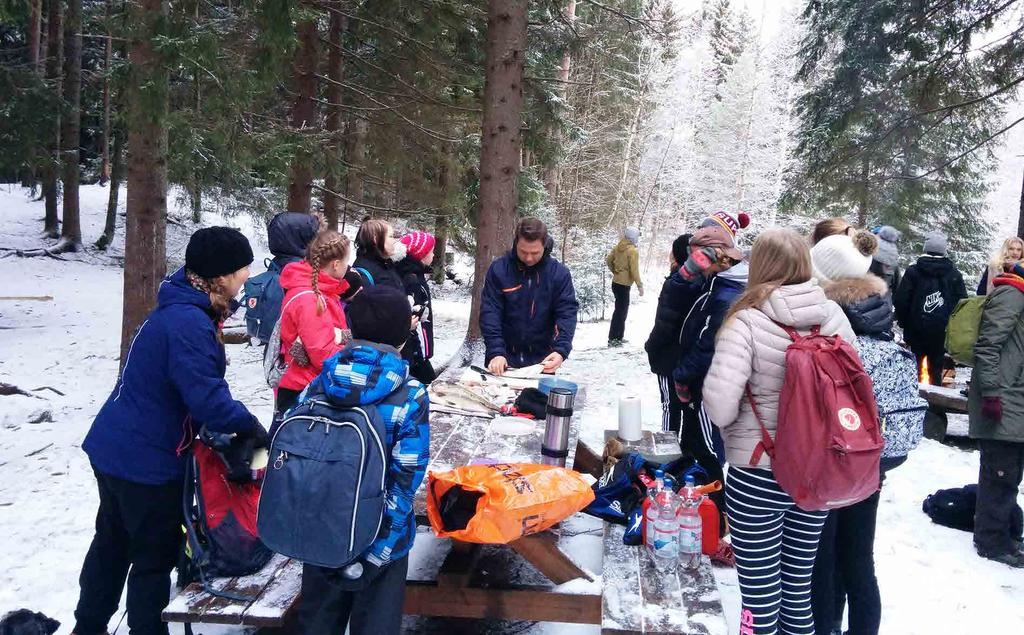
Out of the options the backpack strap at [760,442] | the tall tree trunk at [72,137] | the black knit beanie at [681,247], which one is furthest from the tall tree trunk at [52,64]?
the backpack strap at [760,442]

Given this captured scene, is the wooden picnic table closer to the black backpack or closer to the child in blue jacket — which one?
the child in blue jacket

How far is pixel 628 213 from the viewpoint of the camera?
1057 inches

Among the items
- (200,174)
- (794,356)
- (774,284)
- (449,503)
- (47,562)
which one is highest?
(200,174)

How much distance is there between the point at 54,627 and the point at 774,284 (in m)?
3.55

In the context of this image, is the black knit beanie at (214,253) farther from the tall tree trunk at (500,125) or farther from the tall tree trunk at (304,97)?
the tall tree trunk at (304,97)

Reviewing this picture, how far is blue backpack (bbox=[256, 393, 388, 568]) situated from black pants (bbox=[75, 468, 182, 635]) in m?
0.82

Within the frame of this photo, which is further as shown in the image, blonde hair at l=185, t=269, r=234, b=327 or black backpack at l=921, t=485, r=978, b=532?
black backpack at l=921, t=485, r=978, b=532

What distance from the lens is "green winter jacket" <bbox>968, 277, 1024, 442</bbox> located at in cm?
410

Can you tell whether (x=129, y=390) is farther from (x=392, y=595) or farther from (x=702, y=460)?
(x=702, y=460)

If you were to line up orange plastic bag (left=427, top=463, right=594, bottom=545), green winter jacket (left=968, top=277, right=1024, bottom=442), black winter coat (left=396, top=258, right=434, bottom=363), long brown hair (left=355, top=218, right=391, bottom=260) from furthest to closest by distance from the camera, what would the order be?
black winter coat (left=396, top=258, right=434, bottom=363), long brown hair (left=355, top=218, right=391, bottom=260), green winter jacket (left=968, top=277, right=1024, bottom=442), orange plastic bag (left=427, top=463, right=594, bottom=545)

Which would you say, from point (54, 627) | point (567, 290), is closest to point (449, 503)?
point (54, 627)

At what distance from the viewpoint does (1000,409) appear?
412 centimetres

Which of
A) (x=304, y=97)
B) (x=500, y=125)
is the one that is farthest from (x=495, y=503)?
(x=304, y=97)

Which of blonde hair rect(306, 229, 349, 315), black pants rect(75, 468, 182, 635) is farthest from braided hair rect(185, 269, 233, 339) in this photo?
blonde hair rect(306, 229, 349, 315)
